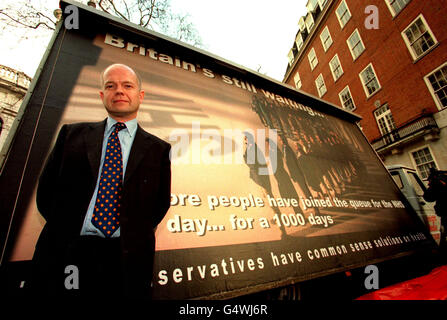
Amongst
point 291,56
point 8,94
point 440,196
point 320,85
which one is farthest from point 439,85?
point 8,94

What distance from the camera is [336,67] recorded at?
51.6ft

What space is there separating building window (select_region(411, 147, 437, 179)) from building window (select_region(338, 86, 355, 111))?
17.4 feet

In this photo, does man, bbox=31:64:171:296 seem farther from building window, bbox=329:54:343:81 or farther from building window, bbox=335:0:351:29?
building window, bbox=335:0:351:29

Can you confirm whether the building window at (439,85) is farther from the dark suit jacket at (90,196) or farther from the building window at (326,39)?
the dark suit jacket at (90,196)

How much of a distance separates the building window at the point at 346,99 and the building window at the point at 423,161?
5.30m

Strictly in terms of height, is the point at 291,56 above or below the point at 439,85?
above

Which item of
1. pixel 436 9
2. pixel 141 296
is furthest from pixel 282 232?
pixel 436 9

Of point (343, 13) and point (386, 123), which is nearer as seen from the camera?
point (386, 123)

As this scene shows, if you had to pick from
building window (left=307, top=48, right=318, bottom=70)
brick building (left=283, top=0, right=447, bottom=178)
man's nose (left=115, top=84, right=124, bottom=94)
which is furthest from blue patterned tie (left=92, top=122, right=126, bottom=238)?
building window (left=307, top=48, right=318, bottom=70)

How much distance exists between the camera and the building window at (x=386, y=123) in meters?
11.4

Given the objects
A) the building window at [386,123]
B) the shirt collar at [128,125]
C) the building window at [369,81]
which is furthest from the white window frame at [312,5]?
the shirt collar at [128,125]

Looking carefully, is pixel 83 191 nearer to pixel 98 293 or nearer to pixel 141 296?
pixel 98 293

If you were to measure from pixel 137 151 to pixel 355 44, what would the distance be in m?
18.9

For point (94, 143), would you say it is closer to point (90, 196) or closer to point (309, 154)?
point (90, 196)
